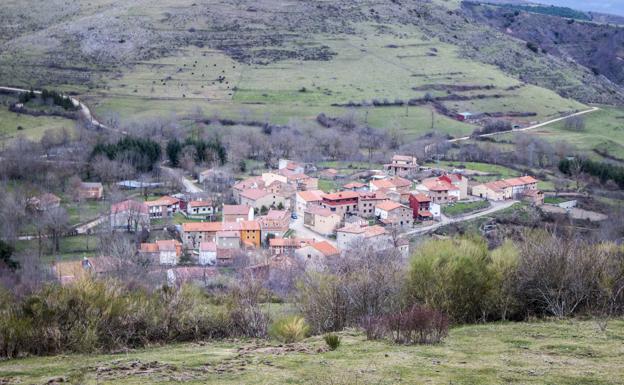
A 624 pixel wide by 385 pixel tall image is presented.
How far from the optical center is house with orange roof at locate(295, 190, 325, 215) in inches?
1997

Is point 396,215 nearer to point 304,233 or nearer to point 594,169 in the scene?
point 304,233

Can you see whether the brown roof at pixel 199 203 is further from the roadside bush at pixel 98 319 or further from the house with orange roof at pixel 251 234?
the roadside bush at pixel 98 319

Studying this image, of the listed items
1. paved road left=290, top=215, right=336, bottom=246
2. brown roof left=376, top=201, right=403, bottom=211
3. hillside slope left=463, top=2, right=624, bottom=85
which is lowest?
paved road left=290, top=215, right=336, bottom=246

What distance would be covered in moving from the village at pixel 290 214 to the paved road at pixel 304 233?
2.9 inches

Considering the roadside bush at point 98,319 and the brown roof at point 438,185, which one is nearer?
the roadside bush at point 98,319

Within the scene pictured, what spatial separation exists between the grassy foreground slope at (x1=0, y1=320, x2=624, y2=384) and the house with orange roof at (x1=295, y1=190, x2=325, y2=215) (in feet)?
114

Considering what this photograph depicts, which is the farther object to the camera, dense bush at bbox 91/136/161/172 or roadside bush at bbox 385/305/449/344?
dense bush at bbox 91/136/161/172

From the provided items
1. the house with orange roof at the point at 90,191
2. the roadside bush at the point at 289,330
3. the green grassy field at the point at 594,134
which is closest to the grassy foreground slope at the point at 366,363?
the roadside bush at the point at 289,330

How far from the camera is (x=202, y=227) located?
1731 inches

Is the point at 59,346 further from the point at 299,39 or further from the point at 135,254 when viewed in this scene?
the point at 299,39

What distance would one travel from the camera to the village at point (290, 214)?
128 feet

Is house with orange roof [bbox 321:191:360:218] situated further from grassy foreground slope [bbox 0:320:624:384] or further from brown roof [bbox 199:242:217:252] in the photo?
grassy foreground slope [bbox 0:320:624:384]

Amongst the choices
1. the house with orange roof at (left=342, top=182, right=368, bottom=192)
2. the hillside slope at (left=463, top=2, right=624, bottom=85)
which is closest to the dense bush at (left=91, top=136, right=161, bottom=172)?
the house with orange roof at (left=342, top=182, right=368, bottom=192)

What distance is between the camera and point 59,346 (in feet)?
A: 49.6
